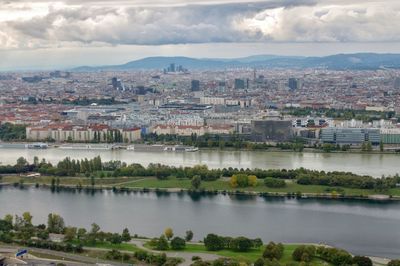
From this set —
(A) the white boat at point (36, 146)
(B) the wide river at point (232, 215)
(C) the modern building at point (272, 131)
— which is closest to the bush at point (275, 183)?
(B) the wide river at point (232, 215)

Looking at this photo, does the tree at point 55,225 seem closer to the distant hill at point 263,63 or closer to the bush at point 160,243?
the bush at point 160,243

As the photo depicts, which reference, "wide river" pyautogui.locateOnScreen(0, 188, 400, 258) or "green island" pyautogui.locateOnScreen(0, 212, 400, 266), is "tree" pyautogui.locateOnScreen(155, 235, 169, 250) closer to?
"green island" pyautogui.locateOnScreen(0, 212, 400, 266)

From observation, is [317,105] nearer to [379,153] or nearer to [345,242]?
[379,153]

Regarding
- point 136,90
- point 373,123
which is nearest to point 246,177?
point 373,123

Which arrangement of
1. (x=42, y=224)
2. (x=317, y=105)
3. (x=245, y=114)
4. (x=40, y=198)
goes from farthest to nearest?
(x=317, y=105) → (x=245, y=114) → (x=40, y=198) → (x=42, y=224)

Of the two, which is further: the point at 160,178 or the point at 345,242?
the point at 160,178

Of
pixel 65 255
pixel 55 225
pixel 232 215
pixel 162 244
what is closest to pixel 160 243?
pixel 162 244

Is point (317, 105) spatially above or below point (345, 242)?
above
